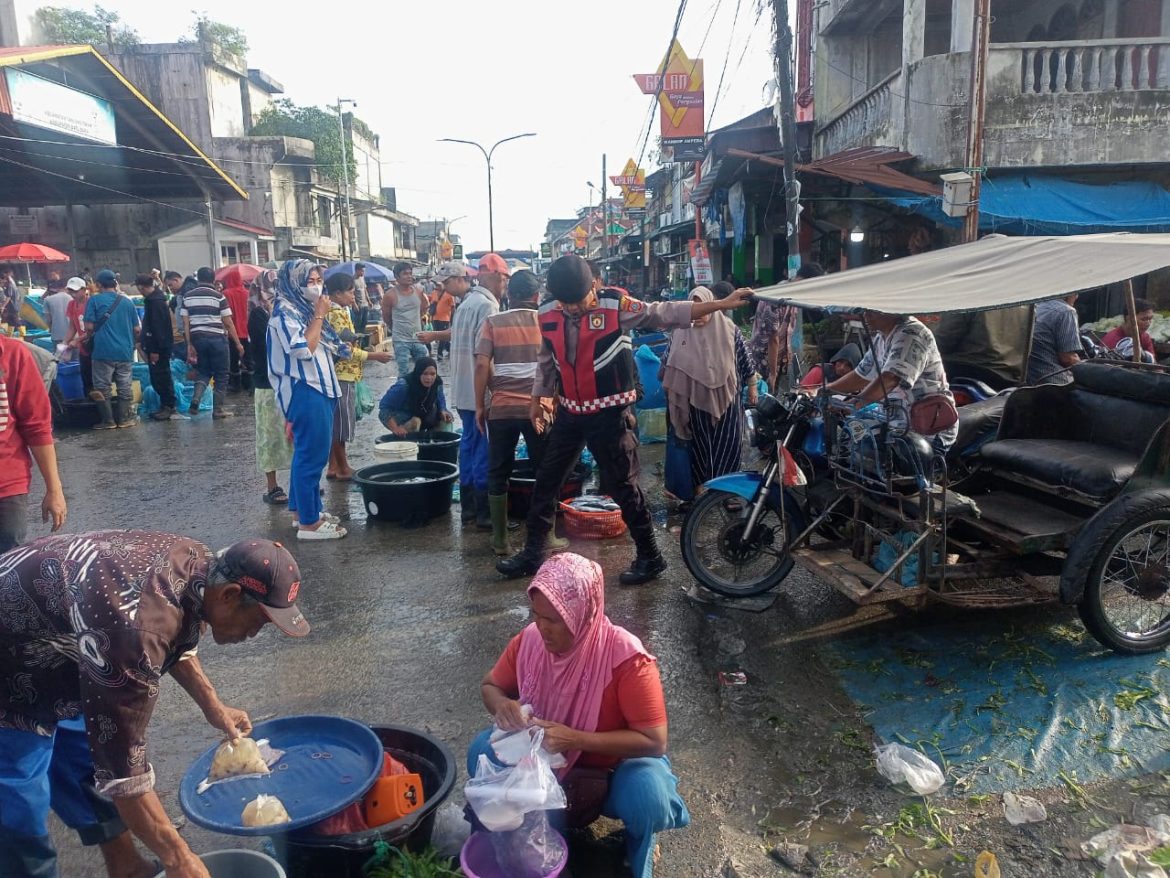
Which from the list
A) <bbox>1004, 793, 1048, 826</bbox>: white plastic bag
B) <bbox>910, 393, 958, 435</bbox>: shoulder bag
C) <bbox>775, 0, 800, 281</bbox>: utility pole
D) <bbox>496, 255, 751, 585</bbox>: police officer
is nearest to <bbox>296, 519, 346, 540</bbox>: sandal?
<bbox>496, 255, 751, 585</bbox>: police officer

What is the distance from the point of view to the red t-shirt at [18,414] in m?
3.62

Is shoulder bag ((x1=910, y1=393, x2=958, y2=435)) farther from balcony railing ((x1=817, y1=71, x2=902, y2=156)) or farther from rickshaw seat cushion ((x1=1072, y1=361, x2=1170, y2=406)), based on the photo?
balcony railing ((x1=817, y1=71, x2=902, y2=156))

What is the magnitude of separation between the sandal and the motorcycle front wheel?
9.16 feet

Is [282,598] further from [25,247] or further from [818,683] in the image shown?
[25,247]

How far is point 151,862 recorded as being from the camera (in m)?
2.71

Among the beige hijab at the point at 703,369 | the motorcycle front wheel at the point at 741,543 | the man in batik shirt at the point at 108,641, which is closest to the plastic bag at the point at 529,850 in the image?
the man in batik shirt at the point at 108,641

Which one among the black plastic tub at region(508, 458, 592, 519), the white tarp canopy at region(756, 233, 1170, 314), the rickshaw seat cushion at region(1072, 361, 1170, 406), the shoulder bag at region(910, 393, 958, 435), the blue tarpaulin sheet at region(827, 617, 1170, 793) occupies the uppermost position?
the white tarp canopy at region(756, 233, 1170, 314)

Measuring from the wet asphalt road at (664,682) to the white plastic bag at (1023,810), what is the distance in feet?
0.16

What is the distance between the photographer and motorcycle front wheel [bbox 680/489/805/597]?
4801 millimetres

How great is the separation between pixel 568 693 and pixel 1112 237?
13.4ft

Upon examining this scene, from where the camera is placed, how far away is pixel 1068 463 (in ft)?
14.4

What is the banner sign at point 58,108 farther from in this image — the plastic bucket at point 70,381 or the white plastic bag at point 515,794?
the white plastic bag at point 515,794

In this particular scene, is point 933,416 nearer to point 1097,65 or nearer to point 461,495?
point 461,495

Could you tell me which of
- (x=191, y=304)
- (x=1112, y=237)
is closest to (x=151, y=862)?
(x=1112, y=237)
